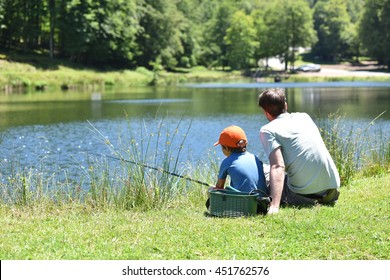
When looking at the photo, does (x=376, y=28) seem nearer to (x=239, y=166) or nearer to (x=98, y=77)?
(x=98, y=77)

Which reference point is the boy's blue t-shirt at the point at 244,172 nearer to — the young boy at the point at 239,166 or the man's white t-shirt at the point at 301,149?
the young boy at the point at 239,166

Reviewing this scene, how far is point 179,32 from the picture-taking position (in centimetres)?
7325

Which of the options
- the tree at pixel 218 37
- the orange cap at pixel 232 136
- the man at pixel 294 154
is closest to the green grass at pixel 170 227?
the man at pixel 294 154

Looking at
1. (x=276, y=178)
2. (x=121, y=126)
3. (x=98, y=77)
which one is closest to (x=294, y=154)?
(x=276, y=178)

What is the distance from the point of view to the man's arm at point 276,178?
5977 millimetres

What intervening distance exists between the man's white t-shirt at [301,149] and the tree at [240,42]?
77.3 meters

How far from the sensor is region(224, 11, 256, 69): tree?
8262cm

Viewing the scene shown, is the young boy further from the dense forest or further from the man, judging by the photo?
the dense forest

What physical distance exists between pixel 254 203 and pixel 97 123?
1874 cm

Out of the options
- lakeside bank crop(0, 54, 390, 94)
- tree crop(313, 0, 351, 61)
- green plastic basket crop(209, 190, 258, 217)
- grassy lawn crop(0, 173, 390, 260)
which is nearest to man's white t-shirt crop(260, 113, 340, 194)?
grassy lawn crop(0, 173, 390, 260)

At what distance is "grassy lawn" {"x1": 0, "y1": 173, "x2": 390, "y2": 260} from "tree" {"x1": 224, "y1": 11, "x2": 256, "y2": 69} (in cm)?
7753

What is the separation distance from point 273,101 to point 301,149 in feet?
2.00
